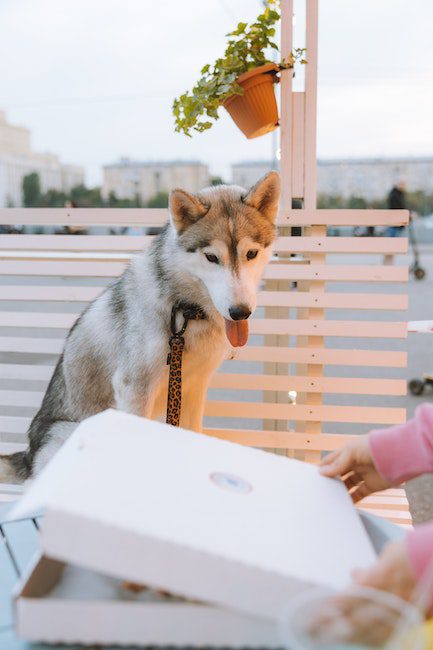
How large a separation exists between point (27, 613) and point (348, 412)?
201 cm

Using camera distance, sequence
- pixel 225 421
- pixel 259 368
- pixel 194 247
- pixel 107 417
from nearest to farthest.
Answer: pixel 107 417 → pixel 194 247 → pixel 225 421 → pixel 259 368

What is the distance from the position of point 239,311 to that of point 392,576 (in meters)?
1.27

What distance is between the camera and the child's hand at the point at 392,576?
69 centimetres

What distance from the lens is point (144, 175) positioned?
3328 centimetres

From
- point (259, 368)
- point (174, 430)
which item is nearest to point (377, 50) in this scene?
point (259, 368)

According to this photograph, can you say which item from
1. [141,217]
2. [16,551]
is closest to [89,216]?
[141,217]

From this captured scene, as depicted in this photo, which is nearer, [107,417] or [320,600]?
[320,600]

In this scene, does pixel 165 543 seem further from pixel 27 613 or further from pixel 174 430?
pixel 174 430

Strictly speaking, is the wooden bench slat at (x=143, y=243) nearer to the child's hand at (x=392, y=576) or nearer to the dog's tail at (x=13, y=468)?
the dog's tail at (x=13, y=468)

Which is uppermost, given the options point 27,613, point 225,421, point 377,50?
point 377,50

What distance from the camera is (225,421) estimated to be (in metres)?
4.36

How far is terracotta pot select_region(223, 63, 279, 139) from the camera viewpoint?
2.50 meters

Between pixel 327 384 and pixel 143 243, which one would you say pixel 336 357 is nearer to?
pixel 327 384

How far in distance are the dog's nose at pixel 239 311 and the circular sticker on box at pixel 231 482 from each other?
1043 millimetres
